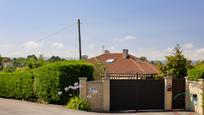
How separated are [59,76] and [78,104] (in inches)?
78.3

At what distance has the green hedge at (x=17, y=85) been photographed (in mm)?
23969

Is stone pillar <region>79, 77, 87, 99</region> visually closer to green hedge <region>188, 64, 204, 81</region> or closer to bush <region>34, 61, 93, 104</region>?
bush <region>34, 61, 93, 104</region>

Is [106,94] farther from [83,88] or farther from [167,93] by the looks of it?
[167,93]

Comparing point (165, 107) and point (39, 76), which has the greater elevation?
point (39, 76)

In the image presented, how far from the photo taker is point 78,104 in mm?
20484

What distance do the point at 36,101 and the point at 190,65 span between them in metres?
10.5

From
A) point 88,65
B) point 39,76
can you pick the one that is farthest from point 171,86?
point 39,76

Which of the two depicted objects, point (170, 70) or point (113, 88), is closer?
point (113, 88)

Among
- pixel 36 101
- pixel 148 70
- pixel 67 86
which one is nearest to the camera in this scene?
pixel 67 86

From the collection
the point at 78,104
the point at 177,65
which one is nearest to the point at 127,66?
the point at 177,65

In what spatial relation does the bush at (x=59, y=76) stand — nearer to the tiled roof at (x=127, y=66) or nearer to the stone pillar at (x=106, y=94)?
the stone pillar at (x=106, y=94)

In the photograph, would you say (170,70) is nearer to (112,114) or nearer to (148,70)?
(112,114)

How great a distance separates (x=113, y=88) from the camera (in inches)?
847

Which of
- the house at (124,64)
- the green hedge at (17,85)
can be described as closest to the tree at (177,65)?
the green hedge at (17,85)
